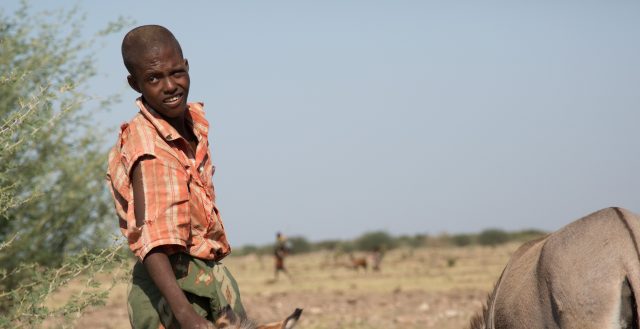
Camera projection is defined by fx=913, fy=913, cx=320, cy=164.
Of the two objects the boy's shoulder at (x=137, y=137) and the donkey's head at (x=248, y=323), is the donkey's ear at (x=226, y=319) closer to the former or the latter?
the donkey's head at (x=248, y=323)

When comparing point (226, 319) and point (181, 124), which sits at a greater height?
point (181, 124)

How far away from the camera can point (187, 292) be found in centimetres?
333

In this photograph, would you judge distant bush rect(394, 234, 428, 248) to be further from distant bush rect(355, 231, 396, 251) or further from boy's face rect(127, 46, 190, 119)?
boy's face rect(127, 46, 190, 119)

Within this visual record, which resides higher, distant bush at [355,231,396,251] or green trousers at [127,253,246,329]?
green trousers at [127,253,246,329]

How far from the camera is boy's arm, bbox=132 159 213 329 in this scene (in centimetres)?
302

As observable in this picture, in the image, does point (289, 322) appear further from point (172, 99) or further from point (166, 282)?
point (172, 99)

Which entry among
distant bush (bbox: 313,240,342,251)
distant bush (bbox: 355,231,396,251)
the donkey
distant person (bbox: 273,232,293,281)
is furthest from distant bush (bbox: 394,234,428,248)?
the donkey

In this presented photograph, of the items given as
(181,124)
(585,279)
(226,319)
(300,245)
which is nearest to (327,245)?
(300,245)

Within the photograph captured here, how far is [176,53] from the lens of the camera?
3.36m

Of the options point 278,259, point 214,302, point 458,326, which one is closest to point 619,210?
point 214,302

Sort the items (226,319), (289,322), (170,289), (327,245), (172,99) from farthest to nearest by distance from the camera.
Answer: (327,245)
(172,99)
(170,289)
(226,319)
(289,322)

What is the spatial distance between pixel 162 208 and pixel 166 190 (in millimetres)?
71

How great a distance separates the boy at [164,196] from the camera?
3.11m

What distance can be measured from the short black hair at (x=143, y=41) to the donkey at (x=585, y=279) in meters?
2.28
